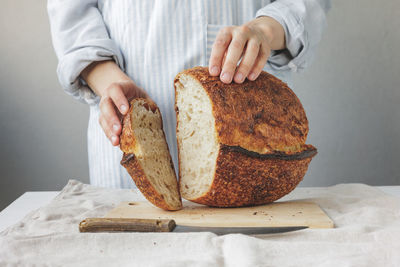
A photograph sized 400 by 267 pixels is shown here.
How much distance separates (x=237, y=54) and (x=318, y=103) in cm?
164

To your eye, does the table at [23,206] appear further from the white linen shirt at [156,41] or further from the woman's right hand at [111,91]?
the woman's right hand at [111,91]

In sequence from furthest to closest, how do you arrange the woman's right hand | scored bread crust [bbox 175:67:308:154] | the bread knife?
the woman's right hand < scored bread crust [bbox 175:67:308:154] < the bread knife

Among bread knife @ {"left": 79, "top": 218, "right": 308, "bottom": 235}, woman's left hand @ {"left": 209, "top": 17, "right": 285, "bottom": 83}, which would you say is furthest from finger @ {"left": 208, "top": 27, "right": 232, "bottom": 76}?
bread knife @ {"left": 79, "top": 218, "right": 308, "bottom": 235}

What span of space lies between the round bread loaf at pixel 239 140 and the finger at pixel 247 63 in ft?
0.10

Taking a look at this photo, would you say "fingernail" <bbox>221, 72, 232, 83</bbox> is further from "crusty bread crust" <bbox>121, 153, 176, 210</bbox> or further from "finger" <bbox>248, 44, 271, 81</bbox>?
"crusty bread crust" <bbox>121, 153, 176, 210</bbox>

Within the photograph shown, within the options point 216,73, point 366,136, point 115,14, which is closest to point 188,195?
point 216,73

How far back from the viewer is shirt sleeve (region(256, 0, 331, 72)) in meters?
1.44

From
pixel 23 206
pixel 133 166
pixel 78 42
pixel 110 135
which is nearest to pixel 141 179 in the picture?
pixel 133 166

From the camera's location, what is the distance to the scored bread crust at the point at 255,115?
1.15 m

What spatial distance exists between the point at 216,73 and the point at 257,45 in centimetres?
14

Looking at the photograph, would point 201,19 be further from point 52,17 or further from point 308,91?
point 308,91

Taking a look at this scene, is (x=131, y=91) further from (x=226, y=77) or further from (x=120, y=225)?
(x=120, y=225)

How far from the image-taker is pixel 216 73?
3.95ft

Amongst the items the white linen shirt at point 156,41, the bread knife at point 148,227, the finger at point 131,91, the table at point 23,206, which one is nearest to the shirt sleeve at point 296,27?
the white linen shirt at point 156,41
